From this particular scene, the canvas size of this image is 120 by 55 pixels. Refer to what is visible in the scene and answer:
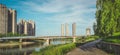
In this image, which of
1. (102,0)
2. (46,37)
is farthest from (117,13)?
(46,37)

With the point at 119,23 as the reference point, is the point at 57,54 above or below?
below

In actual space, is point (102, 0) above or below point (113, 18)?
above

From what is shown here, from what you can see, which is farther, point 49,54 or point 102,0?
point 102,0

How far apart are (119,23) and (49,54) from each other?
14.1 metres

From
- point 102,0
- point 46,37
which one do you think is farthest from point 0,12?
point 102,0

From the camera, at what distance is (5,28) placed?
19988 centimetres

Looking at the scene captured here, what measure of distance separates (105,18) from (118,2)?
173 inches

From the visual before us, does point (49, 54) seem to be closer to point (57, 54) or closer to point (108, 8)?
point (57, 54)

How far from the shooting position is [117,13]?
36094 millimetres

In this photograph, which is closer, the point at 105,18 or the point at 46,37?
the point at 105,18

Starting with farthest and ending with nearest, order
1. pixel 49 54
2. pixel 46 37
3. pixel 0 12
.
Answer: pixel 0 12, pixel 46 37, pixel 49 54

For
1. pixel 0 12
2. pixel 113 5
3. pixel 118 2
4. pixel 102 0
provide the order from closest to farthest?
pixel 118 2 → pixel 113 5 → pixel 102 0 → pixel 0 12

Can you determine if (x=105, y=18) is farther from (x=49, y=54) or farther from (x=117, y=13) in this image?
(x=49, y=54)

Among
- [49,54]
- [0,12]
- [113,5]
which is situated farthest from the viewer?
[0,12]
